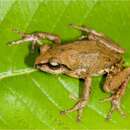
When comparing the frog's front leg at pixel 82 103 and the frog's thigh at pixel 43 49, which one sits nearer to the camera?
the frog's front leg at pixel 82 103

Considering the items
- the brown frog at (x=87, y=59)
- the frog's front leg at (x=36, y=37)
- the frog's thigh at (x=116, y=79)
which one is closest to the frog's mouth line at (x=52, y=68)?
the brown frog at (x=87, y=59)

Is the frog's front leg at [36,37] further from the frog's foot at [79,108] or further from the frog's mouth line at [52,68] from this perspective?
the frog's foot at [79,108]

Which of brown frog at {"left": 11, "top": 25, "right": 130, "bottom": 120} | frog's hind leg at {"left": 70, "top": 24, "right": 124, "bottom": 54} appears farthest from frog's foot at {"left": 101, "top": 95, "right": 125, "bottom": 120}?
frog's hind leg at {"left": 70, "top": 24, "right": 124, "bottom": 54}

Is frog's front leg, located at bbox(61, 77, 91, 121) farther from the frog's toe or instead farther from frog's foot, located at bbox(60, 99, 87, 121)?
the frog's toe

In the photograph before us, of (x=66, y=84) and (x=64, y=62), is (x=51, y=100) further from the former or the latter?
(x=64, y=62)

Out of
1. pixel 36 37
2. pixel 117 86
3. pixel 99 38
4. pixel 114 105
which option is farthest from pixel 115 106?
pixel 36 37

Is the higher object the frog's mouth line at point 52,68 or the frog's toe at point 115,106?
the frog's mouth line at point 52,68
